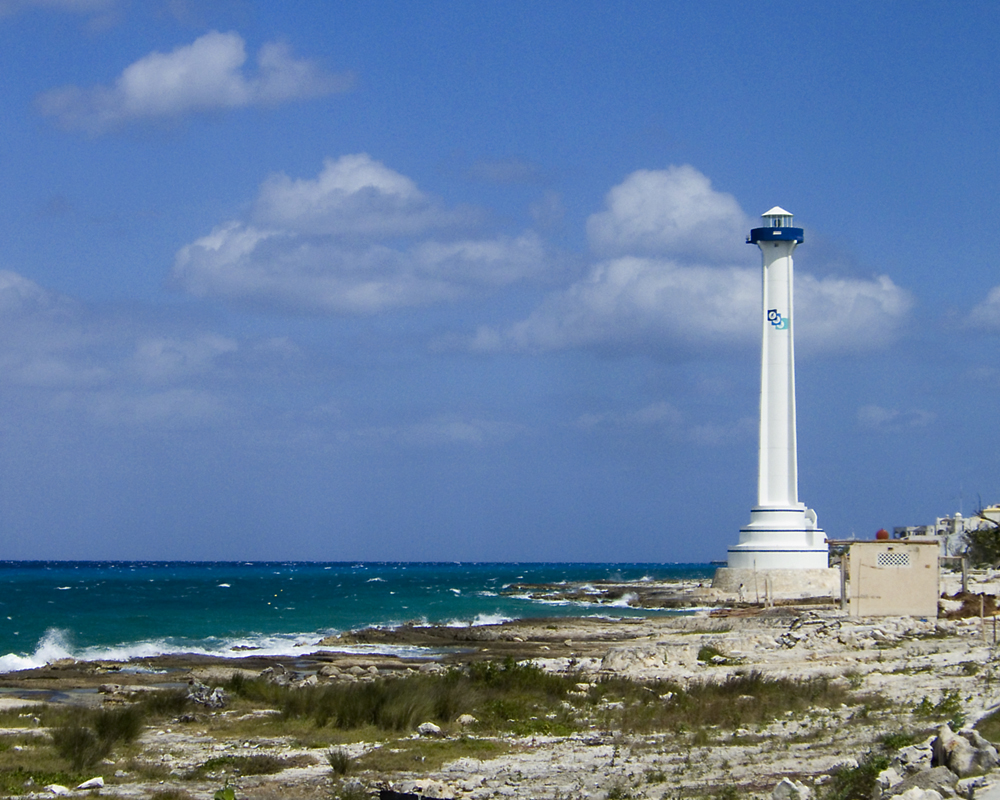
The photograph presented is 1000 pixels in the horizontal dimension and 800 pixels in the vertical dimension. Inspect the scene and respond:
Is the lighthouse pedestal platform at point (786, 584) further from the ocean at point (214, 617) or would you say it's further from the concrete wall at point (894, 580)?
the concrete wall at point (894, 580)

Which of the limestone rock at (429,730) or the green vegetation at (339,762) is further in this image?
the limestone rock at (429,730)

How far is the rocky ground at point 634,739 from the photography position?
11.9 m

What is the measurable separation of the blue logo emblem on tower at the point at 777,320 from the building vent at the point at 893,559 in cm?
2487

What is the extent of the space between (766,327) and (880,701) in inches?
1463

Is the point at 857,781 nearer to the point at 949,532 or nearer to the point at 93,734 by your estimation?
the point at 93,734

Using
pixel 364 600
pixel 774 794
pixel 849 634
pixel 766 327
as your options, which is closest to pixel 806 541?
pixel 766 327

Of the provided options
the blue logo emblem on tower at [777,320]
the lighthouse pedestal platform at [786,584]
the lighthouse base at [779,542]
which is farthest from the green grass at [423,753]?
the blue logo emblem on tower at [777,320]

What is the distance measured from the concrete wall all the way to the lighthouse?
20.9 metres

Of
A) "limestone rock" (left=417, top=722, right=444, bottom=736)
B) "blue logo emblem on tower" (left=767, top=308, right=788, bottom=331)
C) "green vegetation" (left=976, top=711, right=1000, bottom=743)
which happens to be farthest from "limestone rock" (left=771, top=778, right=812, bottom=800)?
"blue logo emblem on tower" (left=767, top=308, right=788, bottom=331)

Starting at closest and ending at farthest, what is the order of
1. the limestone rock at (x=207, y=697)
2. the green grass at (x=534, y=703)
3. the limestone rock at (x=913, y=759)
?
the limestone rock at (x=913, y=759)
the green grass at (x=534, y=703)
the limestone rock at (x=207, y=697)

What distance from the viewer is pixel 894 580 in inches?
1136

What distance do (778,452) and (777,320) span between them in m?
5.69

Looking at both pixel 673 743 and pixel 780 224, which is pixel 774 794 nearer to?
pixel 673 743

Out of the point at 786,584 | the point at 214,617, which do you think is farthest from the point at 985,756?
the point at 214,617
